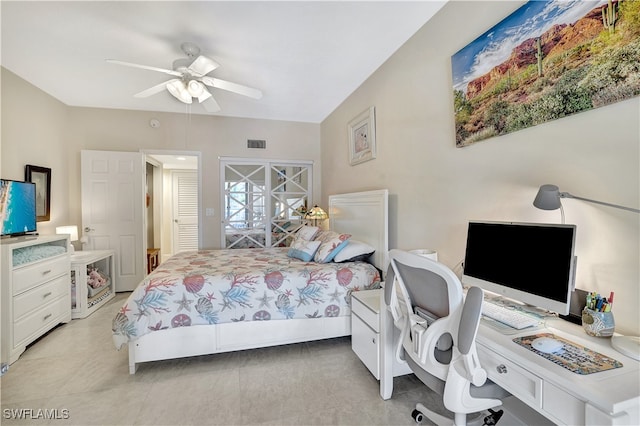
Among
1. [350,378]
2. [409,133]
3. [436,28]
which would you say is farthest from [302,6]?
[350,378]

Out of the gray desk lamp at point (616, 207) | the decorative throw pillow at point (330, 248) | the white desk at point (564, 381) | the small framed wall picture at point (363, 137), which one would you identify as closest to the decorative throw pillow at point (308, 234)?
the decorative throw pillow at point (330, 248)

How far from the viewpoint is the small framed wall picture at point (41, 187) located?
3131 millimetres

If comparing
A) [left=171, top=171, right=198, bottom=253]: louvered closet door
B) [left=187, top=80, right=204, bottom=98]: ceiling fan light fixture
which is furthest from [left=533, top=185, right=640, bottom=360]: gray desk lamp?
[left=171, top=171, right=198, bottom=253]: louvered closet door

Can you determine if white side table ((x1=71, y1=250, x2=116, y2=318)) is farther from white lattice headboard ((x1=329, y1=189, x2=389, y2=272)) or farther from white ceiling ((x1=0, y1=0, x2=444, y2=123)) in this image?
white lattice headboard ((x1=329, y1=189, x2=389, y2=272))

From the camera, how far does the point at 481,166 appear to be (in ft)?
5.72

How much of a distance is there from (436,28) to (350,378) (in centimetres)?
271

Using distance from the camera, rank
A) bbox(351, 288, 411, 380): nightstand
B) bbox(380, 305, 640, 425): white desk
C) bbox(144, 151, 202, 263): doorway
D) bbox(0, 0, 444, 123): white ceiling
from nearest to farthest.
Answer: bbox(380, 305, 640, 425): white desk → bbox(351, 288, 411, 380): nightstand → bbox(0, 0, 444, 123): white ceiling → bbox(144, 151, 202, 263): doorway

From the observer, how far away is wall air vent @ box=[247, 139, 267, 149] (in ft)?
14.9

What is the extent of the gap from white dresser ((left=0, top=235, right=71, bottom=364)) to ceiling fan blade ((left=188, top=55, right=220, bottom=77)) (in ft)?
6.77

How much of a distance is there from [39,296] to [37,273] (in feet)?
0.72

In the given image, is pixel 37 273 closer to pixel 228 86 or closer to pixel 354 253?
pixel 228 86

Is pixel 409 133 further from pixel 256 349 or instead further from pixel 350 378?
pixel 256 349

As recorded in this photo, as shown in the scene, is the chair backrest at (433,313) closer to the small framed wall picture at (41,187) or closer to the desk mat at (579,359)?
the desk mat at (579,359)

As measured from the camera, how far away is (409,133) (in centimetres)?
242
